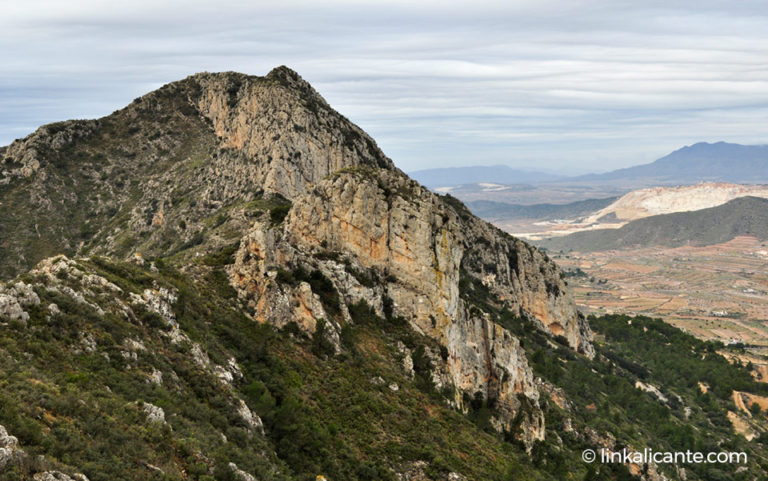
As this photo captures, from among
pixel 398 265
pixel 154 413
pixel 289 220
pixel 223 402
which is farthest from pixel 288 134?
pixel 154 413

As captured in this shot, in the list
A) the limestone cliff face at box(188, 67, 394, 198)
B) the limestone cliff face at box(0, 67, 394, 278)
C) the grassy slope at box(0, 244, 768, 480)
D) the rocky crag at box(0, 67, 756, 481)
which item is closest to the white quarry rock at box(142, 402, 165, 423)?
the rocky crag at box(0, 67, 756, 481)

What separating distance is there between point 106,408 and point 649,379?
407 ft

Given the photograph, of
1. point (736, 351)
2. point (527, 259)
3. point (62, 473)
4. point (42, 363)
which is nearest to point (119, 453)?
point (62, 473)

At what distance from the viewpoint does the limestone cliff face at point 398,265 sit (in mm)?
46625

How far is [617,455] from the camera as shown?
6481 centimetres

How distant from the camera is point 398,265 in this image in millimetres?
53969

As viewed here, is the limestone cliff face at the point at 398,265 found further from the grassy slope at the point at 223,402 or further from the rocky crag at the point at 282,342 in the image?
the grassy slope at the point at 223,402

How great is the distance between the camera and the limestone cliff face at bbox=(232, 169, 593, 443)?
4662 cm

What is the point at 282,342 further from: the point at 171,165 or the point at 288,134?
the point at 171,165

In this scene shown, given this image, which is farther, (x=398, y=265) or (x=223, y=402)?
(x=398, y=265)

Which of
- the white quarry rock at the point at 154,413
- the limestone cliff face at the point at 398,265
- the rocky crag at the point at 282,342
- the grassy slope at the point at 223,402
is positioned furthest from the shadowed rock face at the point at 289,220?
the white quarry rock at the point at 154,413

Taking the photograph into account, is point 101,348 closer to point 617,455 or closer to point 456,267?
point 456,267

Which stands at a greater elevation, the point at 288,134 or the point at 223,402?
the point at 288,134

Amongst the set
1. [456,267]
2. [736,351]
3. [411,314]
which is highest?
[456,267]
